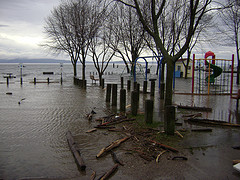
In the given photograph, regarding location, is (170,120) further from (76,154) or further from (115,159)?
(76,154)

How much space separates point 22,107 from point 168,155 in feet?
28.1

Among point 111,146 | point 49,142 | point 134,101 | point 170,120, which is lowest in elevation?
point 49,142

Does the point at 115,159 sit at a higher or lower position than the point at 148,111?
lower

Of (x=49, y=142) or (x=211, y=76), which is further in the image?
(x=211, y=76)

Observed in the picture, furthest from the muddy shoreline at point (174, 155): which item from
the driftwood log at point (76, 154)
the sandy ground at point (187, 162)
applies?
the driftwood log at point (76, 154)

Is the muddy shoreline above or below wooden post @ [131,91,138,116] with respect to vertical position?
below

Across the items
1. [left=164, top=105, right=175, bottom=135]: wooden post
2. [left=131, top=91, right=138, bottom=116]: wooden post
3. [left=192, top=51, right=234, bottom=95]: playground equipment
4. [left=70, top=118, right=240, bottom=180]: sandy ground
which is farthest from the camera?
[left=192, top=51, right=234, bottom=95]: playground equipment

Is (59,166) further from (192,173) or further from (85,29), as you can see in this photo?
(85,29)

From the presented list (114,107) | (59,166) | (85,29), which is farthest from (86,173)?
(85,29)

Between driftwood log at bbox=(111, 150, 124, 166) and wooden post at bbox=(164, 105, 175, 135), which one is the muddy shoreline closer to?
driftwood log at bbox=(111, 150, 124, 166)

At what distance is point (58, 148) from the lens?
576cm

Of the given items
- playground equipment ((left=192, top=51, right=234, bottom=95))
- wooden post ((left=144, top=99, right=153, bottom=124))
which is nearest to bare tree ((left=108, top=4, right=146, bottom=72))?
playground equipment ((left=192, top=51, right=234, bottom=95))

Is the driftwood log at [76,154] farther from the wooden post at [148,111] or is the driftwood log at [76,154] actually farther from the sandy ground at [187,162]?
the wooden post at [148,111]

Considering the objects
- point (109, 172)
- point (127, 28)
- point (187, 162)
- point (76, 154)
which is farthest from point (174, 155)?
point (127, 28)
